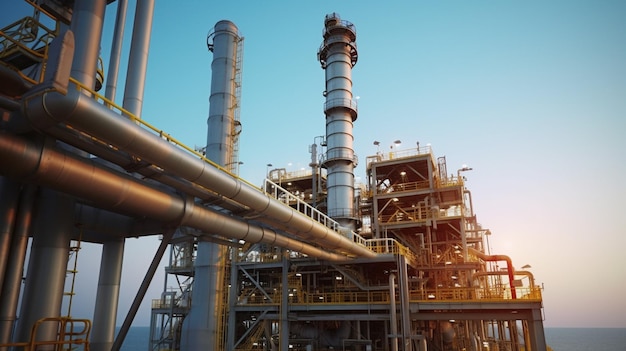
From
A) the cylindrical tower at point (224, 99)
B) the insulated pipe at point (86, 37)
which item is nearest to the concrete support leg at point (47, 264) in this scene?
the insulated pipe at point (86, 37)

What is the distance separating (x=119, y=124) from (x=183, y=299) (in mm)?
33540

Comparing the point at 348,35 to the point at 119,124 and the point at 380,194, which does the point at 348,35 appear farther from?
the point at 119,124

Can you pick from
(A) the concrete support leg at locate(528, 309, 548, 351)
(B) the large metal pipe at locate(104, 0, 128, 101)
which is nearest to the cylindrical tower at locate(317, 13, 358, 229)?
(A) the concrete support leg at locate(528, 309, 548, 351)

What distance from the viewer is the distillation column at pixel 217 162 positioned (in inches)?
1171

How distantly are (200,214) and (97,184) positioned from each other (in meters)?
4.35

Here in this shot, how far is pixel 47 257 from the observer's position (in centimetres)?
1255

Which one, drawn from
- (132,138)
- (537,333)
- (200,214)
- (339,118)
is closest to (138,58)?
(200,214)

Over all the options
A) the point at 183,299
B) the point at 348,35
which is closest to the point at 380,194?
the point at 348,35

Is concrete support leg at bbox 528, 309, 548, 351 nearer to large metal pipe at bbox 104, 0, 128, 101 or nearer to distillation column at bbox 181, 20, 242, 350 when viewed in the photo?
distillation column at bbox 181, 20, 242, 350

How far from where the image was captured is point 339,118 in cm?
3797

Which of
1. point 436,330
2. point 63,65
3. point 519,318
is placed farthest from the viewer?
point 436,330

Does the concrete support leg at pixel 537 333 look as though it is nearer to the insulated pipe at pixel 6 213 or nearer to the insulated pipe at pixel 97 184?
the insulated pipe at pixel 97 184

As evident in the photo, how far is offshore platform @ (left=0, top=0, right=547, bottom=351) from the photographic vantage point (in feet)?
33.8

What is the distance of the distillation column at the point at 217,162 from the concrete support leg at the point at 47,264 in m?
18.1
